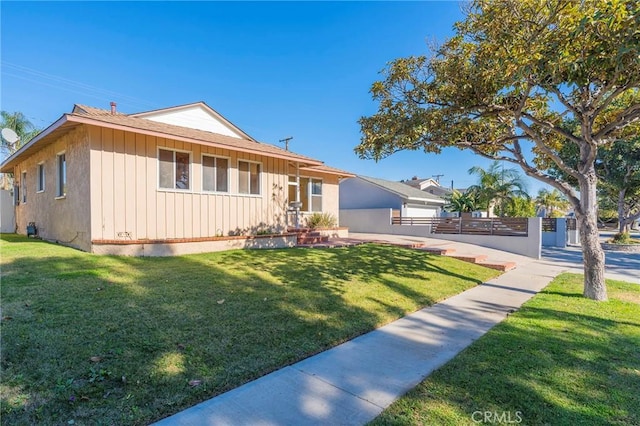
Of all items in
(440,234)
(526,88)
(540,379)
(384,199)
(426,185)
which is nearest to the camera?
(540,379)

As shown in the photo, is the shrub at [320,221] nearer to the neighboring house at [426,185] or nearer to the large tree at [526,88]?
the large tree at [526,88]

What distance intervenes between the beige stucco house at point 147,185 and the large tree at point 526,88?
502 cm


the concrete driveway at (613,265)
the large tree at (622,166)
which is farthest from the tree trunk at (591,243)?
the large tree at (622,166)

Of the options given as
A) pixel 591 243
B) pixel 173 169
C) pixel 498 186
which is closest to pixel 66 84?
pixel 173 169

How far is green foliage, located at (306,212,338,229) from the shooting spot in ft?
49.0

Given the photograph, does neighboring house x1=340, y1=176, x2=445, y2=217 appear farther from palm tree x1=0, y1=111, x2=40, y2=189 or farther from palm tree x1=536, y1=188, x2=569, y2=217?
palm tree x1=0, y1=111, x2=40, y2=189

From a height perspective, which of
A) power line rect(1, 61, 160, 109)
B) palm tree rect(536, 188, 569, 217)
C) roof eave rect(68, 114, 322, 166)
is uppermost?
power line rect(1, 61, 160, 109)

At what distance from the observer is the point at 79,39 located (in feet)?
42.5

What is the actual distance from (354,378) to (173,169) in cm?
871

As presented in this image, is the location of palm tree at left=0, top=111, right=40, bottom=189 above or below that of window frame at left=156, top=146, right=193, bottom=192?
above

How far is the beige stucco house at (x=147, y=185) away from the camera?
27.5 feet

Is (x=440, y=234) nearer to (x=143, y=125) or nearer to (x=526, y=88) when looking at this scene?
(x=526, y=88)

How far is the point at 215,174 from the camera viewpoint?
34.8 ft

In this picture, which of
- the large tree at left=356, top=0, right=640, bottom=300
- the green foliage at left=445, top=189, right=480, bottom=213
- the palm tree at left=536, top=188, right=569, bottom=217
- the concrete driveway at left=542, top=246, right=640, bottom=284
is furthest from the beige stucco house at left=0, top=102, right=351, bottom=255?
the palm tree at left=536, top=188, right=569, bottom=217
